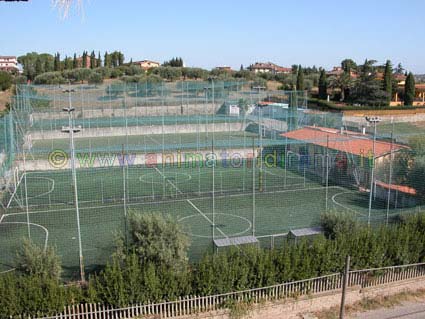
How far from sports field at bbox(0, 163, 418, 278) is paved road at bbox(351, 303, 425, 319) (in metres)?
2.88

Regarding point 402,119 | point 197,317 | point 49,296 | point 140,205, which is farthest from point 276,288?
point 402,119

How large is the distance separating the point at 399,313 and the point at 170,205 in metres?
8.28

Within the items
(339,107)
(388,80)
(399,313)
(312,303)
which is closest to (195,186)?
(312,303)

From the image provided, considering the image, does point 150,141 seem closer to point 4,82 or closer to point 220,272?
point 220,272

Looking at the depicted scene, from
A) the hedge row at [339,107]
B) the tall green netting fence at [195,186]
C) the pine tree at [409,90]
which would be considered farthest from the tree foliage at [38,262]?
the pine tree at [409,90]

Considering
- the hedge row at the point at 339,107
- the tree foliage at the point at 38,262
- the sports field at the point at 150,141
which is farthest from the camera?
the hedge row at the point at 339,107

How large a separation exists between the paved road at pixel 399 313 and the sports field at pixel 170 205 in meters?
2.88

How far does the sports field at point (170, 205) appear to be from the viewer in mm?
12086

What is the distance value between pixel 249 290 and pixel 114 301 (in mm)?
2504

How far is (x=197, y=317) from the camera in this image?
8297mm

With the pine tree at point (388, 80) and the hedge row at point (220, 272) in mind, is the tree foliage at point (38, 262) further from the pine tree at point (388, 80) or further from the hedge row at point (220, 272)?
the pine tree at point (388, 80)

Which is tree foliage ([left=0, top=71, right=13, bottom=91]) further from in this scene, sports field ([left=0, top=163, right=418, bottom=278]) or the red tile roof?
the red tile roof

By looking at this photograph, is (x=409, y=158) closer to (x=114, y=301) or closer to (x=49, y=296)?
(x=114, y=301)

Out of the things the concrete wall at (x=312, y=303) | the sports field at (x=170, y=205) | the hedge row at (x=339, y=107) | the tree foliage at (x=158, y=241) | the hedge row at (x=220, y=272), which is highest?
the hedge row at (x=339, y=107)
